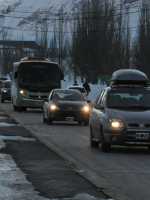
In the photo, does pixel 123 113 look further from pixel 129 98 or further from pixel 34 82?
pixel 34 82

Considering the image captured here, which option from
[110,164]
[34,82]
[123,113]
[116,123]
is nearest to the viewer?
[110,164]

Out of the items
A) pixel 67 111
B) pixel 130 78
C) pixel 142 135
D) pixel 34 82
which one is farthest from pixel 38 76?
pixel 142 135

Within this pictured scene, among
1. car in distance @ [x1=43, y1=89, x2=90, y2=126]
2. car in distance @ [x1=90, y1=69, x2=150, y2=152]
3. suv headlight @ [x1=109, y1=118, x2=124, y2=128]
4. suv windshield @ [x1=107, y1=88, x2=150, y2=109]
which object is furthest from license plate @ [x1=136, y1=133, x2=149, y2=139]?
car in distance @ [x1=43, y1=89, x2=90, y2=126]

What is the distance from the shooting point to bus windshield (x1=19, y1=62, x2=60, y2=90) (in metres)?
32.6

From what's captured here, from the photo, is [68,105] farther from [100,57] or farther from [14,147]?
[100,57]

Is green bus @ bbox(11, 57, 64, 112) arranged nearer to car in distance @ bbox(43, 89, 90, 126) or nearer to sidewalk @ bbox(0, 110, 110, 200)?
car in distance @ bbox(43, 89, 90, 126)

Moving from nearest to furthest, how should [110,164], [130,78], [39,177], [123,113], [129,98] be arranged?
[39,177], [110,164], [123,113], [129,98], [130,78]

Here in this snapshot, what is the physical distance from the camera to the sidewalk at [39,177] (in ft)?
24.5

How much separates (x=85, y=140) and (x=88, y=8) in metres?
57.2

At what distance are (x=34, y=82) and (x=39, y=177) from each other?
78.5 feet

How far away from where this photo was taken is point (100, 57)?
7119cm

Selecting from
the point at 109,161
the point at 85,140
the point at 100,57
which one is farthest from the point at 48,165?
the point at 100,57

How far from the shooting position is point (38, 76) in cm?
3278

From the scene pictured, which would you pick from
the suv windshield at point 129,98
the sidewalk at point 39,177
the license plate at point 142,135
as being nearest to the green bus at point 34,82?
the sidewalk at point 39,177
